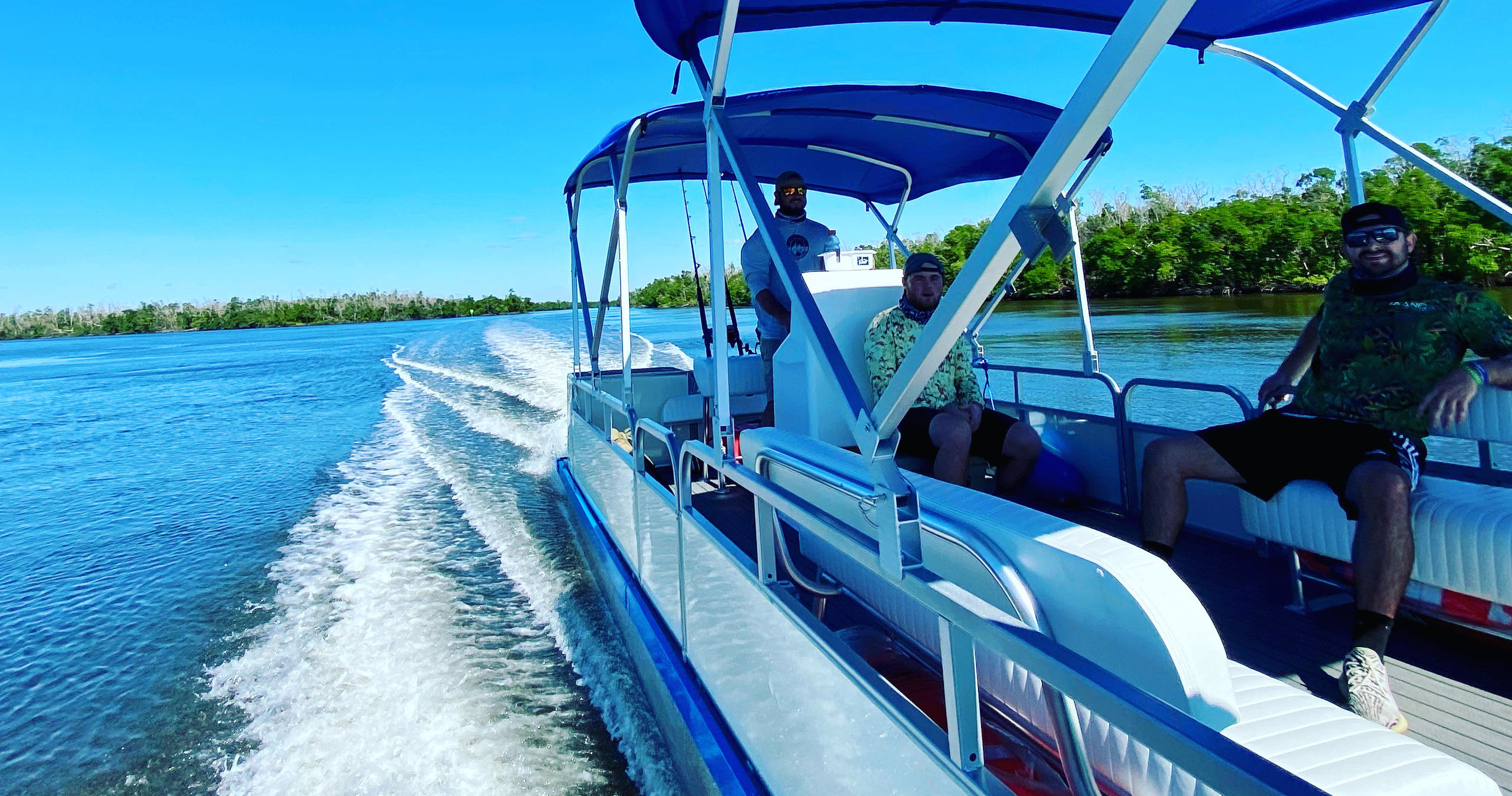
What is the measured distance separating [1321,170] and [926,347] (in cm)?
4967

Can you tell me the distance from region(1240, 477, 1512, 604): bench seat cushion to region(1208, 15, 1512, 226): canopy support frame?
0.96m

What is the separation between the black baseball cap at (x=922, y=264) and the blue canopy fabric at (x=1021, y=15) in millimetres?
893

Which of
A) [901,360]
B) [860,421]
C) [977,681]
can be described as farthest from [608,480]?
[977,681]

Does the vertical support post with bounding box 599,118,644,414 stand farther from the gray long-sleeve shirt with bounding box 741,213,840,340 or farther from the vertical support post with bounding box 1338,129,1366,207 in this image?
the vertical support post with bounding box 1338,129,1366,207

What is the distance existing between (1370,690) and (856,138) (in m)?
3.60

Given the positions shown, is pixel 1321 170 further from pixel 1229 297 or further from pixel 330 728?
pixel 330 728

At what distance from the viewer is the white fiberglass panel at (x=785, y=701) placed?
1362 millimetres

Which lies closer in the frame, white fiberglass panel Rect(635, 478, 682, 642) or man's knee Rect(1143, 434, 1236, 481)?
man's knee Rect(1143, 434, 1236, 481)

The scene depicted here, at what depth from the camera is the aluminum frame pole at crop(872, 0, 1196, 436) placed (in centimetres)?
90

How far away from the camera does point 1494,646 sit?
6.96ft

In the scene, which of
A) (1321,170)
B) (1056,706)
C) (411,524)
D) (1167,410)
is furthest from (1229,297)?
(1056,706)

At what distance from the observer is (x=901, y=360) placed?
10.8ft

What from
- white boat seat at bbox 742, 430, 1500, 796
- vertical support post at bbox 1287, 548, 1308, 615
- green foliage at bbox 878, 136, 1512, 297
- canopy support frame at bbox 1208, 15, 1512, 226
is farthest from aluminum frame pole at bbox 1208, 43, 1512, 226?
green foliage at bbox 878, 136, 1512, 297

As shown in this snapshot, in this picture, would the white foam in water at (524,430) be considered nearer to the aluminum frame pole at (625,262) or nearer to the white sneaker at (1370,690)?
the aluminum frame pole at (625,262)
